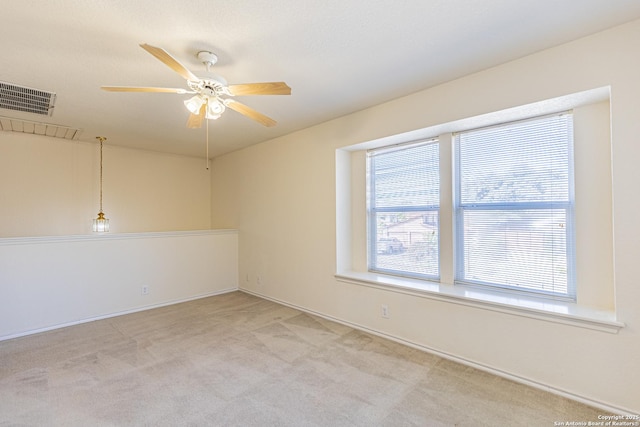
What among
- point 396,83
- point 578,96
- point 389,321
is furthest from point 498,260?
point 396,83

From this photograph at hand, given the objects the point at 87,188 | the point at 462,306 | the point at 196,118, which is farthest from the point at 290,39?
the point at 87,188

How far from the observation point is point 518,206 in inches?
102

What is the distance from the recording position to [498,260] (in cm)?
271

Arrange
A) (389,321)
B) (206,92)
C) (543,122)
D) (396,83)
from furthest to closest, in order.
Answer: (389,321) < (396,83) < (543,122) < (206,92)

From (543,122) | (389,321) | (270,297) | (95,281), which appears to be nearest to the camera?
(543,122)

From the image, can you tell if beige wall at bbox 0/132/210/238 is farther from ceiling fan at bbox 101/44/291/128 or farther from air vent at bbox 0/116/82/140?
ceiling fan at bbox 101/44/291/128

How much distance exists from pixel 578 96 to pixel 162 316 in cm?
487

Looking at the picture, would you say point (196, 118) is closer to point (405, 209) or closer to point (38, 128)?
point (405, 209)

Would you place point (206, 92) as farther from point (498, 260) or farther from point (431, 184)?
point (498, 260)

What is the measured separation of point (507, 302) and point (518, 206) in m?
0.83

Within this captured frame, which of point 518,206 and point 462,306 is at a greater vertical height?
point 518,206

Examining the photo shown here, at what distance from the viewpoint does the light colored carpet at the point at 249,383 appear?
193 cm

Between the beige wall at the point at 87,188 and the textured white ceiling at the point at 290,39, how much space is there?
171cm

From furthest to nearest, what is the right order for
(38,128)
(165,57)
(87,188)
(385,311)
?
(87,188), (38,128), (385,311), (165,57)
